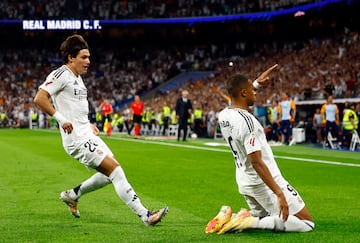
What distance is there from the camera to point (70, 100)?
828 cm

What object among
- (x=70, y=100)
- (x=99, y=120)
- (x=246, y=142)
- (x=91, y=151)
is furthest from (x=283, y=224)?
(x=99, y=120)

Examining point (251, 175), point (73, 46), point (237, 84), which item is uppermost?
point (73, 46)

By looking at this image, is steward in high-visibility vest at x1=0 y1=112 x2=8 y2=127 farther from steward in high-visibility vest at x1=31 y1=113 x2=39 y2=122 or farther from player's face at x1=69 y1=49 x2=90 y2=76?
player's face at x1=69 y1=49 x2=90 y2=76

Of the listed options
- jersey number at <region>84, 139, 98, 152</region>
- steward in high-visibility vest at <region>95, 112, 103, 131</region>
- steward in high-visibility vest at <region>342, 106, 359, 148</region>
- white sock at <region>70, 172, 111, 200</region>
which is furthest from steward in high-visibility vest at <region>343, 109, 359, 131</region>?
steward in high-visibility vest at <region>95, 112, 103, 131</region>

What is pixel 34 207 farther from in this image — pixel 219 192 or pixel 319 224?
pixel 319 224

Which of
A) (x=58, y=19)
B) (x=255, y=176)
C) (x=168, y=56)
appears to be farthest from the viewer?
(x=168, y=56)

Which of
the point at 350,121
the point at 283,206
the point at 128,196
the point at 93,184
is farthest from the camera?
the point at 350,121

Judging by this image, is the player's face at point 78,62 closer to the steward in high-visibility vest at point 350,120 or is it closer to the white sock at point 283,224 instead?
the white sock at point 283,224

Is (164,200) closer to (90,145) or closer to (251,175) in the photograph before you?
(90,145)

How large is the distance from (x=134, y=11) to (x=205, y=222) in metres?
56.4

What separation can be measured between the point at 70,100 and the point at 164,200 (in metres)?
3.04

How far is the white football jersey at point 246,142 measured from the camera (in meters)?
7.08

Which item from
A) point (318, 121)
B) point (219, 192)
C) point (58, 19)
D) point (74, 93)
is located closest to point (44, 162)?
point (219, 192)

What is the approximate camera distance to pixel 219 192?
1172 centimetres
